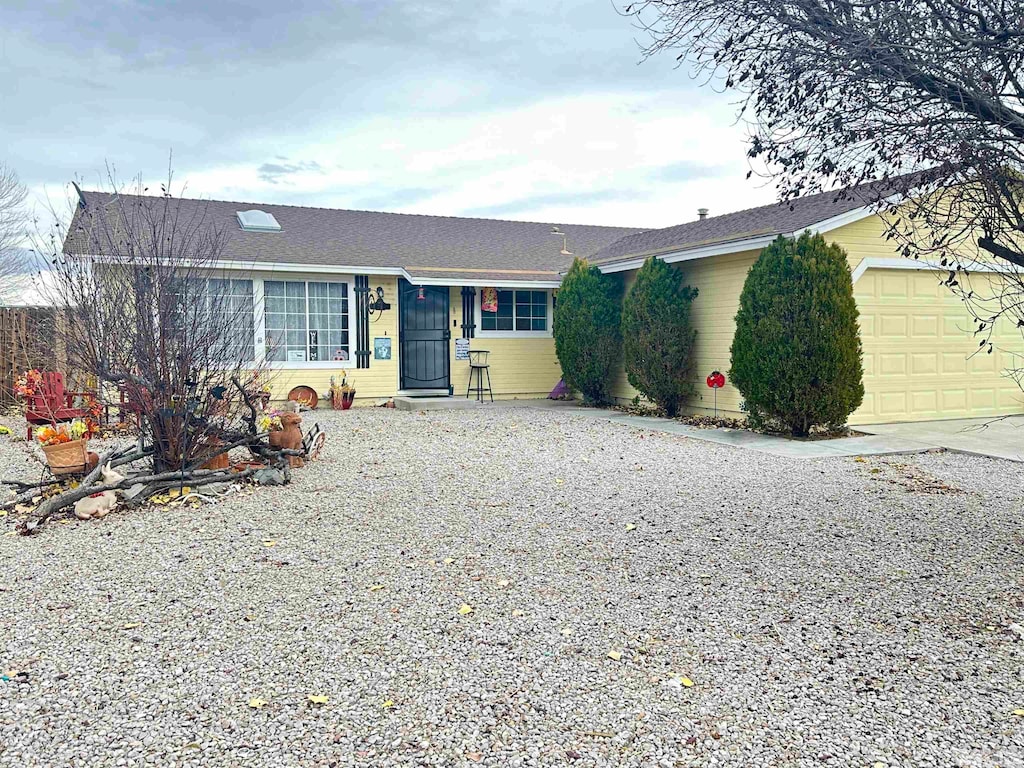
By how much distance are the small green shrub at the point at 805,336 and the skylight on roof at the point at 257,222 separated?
30.5 ft

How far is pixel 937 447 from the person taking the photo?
8.84 metres

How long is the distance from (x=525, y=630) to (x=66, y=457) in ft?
15.1

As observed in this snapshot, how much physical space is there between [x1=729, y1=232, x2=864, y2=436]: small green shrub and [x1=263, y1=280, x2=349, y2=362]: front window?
24.2 feet

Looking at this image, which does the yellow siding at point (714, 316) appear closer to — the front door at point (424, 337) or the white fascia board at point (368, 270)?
the white fascia board at point (368, 270)

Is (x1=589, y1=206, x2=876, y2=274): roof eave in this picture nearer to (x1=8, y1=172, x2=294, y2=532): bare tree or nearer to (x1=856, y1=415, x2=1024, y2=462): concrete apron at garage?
(x1=856, y1=415, x2=1024, y2=462): concrete apron at garage

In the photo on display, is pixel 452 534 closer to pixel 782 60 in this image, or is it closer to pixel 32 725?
pixel 32 725

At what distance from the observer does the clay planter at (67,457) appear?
6.28 m

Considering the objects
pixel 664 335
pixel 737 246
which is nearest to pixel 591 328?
pixel 664 335

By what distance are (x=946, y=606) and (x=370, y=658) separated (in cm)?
281

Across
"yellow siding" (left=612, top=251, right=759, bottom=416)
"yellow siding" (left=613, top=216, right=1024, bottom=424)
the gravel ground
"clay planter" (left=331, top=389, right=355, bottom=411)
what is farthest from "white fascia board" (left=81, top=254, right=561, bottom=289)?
the gravel ground

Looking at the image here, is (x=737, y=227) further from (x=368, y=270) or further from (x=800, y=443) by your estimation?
(x=368, y=270)

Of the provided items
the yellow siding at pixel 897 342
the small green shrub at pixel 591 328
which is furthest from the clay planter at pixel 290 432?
the small green shrub at pixel 591 328

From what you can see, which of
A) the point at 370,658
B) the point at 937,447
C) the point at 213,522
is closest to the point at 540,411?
the point at 937,447

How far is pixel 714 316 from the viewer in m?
11.7
